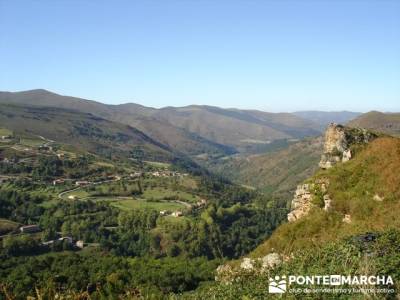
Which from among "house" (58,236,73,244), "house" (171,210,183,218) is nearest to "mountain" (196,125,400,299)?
"house" (58,236,73,244)

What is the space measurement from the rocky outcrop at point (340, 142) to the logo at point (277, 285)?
3432 centimetres

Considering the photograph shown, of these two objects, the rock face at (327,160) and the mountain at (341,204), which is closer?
the mountain at (341,204)

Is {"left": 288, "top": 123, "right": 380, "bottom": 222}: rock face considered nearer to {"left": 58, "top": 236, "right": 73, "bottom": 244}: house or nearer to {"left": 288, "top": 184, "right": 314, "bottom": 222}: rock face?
{"left": 288, "top": 184, "right": 314, "bottom": 222}: rock face

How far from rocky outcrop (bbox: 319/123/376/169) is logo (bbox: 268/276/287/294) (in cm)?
3432

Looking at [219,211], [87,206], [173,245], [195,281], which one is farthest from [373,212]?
[87,206]

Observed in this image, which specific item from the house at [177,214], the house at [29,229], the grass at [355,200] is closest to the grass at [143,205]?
Answer: the house at [177,214]

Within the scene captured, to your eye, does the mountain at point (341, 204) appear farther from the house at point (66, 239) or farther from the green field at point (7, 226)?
the green field at point (7, 226)

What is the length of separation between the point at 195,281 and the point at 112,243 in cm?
8805

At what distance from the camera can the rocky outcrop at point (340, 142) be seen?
159 ft

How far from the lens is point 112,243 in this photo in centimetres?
14288

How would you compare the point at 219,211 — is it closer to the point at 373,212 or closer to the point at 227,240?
the point at 227,240

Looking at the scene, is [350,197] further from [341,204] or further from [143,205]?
[143,205]

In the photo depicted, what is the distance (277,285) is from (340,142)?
121 ft

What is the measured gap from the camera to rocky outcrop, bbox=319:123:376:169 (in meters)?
48.5
